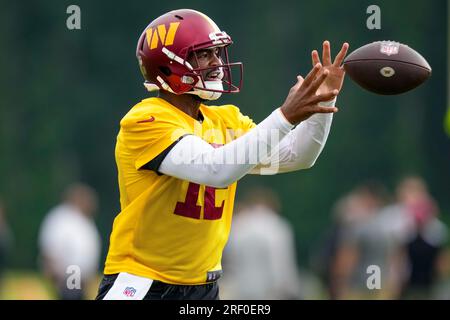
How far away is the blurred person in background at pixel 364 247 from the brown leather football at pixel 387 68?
6.96 meters

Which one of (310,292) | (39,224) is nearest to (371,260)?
(310,292)

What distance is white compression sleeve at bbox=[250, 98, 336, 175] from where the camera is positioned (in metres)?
5.65

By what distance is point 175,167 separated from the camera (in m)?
5.12

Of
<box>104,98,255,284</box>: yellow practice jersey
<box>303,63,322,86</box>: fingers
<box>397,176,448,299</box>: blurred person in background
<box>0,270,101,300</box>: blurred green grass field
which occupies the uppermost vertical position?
<box>303,63,322,86</box>: fingers

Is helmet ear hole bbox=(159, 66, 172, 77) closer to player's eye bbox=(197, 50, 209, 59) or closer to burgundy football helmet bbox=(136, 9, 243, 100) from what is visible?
burgundy football helmet bbox=(136, 9, 243, 100)

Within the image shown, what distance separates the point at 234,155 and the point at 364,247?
26.3ft

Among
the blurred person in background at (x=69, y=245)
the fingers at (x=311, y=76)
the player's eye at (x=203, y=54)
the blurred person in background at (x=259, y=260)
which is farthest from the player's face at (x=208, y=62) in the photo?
the blurred person in background at (x=69, y=245)

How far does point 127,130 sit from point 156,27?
24.0 inches

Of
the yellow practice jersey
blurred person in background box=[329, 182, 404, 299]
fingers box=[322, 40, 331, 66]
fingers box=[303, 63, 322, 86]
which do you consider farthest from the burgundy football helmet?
blurred person in background box=[329, 182, 404, 299]

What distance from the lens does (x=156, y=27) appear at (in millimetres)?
5570

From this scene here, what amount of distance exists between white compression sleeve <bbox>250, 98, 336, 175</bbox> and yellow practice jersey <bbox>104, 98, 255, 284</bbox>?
1.41ft

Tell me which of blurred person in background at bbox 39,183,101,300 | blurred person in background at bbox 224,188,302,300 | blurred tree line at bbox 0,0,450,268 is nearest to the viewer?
blurred person in background at bbox 224,188,302,300

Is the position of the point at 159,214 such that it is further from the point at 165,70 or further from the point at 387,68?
the point at 387,68
